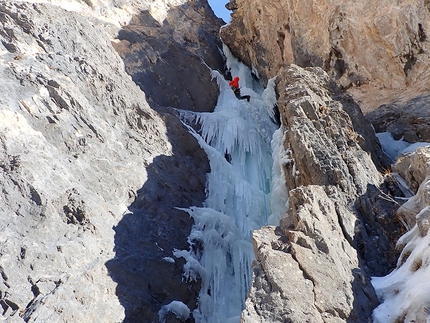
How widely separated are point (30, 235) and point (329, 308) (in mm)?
4017

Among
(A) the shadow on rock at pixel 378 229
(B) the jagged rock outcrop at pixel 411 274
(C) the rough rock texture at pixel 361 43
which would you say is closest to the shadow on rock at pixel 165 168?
(C) the rough rock texture at pixel 361 43

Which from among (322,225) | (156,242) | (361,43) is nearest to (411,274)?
(322,225)

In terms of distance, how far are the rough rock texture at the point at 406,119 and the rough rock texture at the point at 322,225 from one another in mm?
1249

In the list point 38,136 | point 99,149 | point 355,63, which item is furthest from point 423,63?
point 38,136

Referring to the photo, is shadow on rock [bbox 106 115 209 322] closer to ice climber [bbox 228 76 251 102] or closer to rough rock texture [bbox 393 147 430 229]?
rough rock texture [bbox 393 147 430 229]

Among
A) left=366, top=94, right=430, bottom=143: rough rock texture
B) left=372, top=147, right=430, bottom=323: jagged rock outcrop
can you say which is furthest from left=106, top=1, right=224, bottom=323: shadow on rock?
left=366, top=94, right=430, bottom=143: rough rock texture

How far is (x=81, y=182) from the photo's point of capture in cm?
777

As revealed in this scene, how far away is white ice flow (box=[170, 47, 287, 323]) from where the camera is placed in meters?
8.16

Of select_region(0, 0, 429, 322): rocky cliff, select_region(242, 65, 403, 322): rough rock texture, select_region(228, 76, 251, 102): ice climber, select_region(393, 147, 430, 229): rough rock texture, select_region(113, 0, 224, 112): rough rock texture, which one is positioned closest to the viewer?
select_region(242, 65, 403, 322): rough rock texture

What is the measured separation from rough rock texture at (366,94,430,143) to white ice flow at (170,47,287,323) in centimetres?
262

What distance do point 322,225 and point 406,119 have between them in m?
5.37

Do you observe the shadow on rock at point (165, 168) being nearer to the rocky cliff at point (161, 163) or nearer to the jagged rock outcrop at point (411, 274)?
the rocky cliff at point (161, 163)

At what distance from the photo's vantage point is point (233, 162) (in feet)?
37.7

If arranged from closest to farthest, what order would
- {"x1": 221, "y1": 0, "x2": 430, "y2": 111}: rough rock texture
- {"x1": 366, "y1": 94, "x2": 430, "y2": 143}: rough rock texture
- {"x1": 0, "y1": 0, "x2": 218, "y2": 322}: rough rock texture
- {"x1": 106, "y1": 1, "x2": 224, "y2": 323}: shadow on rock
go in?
1. {"x1": 0, "y1": 0, "x2": 218, "y2": 322}: rough rock texture
2. {"x1": 106, "y1": 1, "x2": 224, "y2": 323}: shadow on rock
3. {"x1": 366, "y1": 94, "x2": 430, "y2": 143}: rough rock texture
4. {"x1": 221, "y1": 0, "x2": 430, "y2": 111}: rough rock texture
